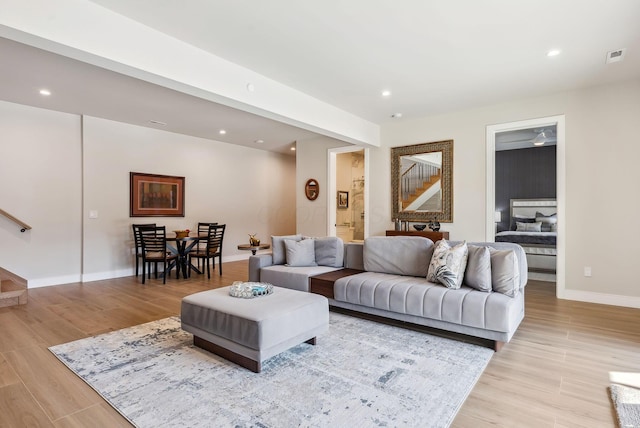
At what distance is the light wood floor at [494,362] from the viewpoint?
1.92 metres

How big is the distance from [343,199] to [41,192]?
19.3 feet

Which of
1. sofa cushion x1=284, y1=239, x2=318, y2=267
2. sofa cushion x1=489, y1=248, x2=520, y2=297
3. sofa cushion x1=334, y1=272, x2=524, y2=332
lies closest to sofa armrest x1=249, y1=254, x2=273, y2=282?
sofa cushion x1=284, y1=239, x2=318, y2=267

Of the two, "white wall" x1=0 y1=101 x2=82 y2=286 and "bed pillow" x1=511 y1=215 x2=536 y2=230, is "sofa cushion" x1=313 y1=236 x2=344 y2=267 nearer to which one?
"white wall" x1=0 y1=101 x2=82 y2=286

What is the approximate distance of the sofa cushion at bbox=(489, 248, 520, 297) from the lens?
9.71 ft

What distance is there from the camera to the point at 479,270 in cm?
308

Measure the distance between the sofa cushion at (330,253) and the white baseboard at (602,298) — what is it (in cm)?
305

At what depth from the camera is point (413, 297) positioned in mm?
3117

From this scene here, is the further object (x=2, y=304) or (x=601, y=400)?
(x=2, y=304)

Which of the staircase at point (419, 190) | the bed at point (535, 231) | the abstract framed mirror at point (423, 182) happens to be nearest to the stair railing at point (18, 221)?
the abstract framed mirror at point (423, 182)

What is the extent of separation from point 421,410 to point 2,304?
4864mm

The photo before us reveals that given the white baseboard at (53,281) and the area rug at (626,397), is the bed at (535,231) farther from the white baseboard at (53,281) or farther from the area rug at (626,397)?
the white baseboard at (53,281)

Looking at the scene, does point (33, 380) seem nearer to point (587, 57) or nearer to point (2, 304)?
point (2, 304)

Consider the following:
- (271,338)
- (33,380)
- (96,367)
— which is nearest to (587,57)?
(271,338)

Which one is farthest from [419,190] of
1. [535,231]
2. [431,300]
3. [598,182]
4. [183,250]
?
[183,250]
